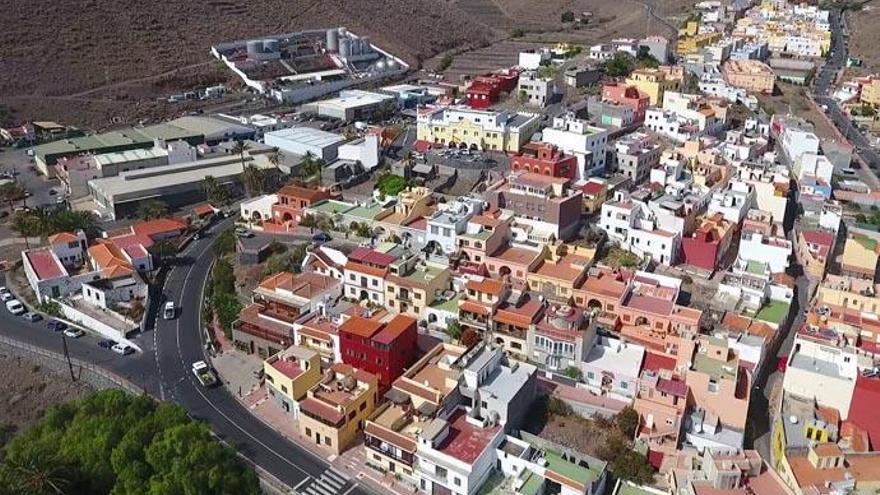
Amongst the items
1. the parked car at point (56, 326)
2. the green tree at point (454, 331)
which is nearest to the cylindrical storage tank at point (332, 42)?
the parked car at point (56, 326)

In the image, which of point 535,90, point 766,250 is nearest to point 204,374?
point 766,250

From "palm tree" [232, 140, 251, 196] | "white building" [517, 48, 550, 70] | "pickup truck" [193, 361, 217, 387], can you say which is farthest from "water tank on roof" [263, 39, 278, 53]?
"pickup truck" [193, 361, 217, 387]

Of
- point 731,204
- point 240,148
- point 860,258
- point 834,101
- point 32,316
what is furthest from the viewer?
point 834,101

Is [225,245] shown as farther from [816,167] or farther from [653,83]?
[816,167]

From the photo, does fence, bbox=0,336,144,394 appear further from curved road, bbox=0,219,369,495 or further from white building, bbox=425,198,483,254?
white building, bbox=425,198,483,254

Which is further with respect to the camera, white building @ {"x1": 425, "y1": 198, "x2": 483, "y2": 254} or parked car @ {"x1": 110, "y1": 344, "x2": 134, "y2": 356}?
white building @ {"x1": 425, "y1": 198, "x2": 483, "y2": 254}

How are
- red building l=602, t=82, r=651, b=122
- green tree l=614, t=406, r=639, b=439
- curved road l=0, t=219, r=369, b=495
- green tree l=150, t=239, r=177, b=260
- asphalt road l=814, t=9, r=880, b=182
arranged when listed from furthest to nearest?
asphalt road l=814, t=9, r=880, b=182
red building l=602, t=82, r=651, b=122
green tree l=150, t=239, r=177, b=260
green tree l=614, t=406, r=639, b=439
curved road l=0, t=219, r=369, b=495
